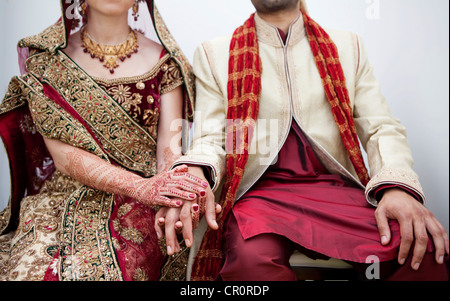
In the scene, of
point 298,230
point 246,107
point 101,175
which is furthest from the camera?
point 246,107

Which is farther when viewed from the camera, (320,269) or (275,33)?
(275,33)

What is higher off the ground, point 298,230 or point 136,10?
point 136,10

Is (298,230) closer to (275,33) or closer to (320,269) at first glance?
(320,269)

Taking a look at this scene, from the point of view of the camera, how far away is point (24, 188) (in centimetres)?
174

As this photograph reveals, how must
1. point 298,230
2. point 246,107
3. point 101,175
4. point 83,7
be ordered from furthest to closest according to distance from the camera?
1. point 83,7
2. point 246,107
3. point 101,175
4. point 298,230

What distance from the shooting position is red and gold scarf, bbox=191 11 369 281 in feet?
4.96

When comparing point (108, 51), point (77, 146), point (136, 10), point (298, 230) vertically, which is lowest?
point (298, 230)

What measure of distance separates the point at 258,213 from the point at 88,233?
53 centimetres

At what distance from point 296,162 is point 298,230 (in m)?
0.33

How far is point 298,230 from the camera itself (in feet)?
4.44

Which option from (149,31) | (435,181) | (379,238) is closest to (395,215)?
(379,238)

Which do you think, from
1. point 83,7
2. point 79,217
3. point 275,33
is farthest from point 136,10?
point 79,217

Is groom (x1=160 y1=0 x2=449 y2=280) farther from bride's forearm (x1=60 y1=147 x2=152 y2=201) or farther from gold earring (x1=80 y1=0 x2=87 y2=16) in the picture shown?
gold earring (x1=80 y1=0 x2=87 y2=16)

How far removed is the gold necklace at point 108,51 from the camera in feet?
5.45
